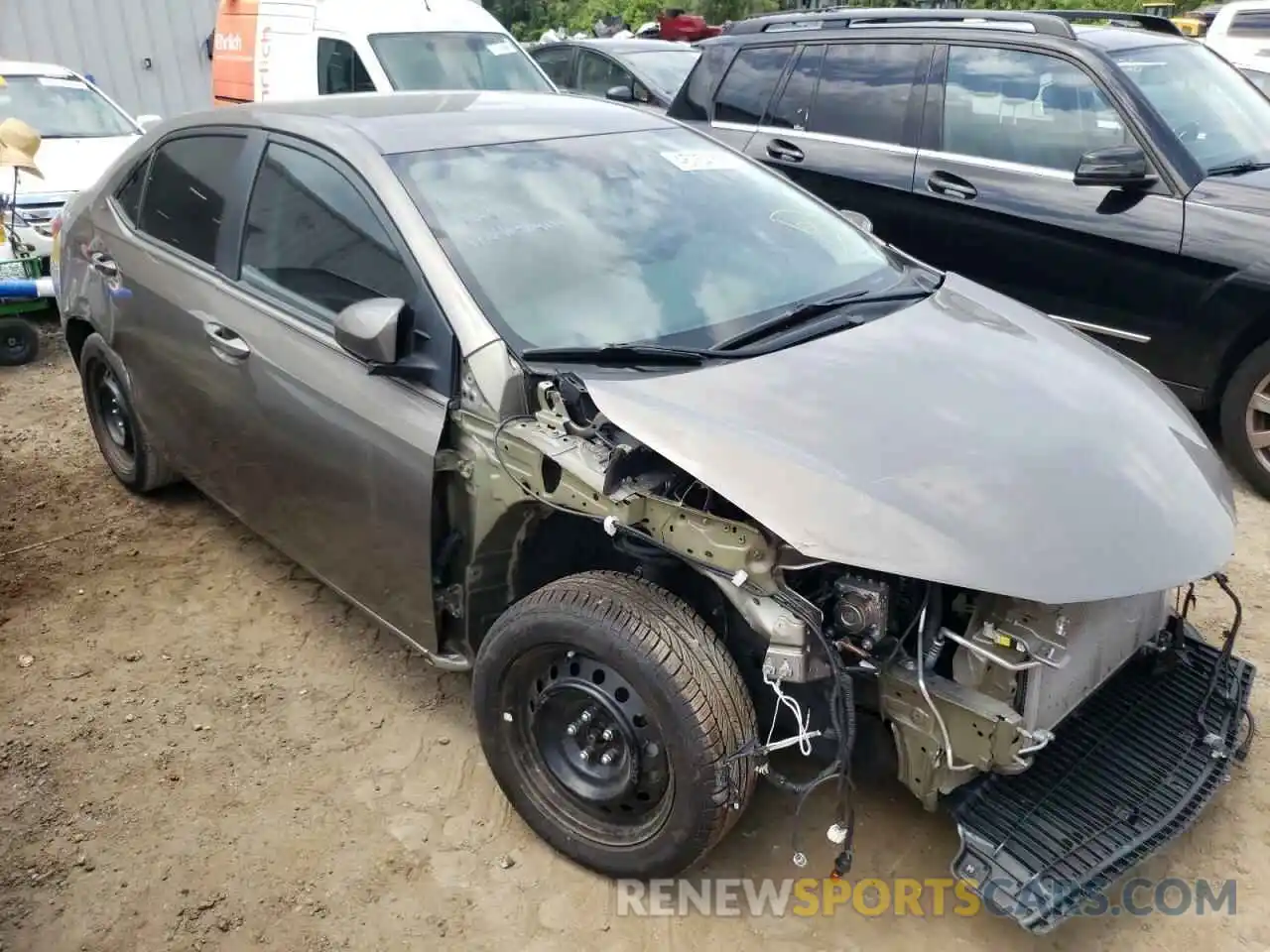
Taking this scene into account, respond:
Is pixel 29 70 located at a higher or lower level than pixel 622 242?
lower

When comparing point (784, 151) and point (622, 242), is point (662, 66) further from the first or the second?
point (622, 242)

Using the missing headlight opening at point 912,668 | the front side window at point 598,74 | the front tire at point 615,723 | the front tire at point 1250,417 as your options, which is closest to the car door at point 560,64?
the front side window at point 598,74

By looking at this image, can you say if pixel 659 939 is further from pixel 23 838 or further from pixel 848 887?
pixel 23 838

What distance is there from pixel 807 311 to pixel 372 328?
116cm

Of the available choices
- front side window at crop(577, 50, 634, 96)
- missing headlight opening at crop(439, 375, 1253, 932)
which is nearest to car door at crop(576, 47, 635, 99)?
front side window at crop(577, 50, 634, 96)

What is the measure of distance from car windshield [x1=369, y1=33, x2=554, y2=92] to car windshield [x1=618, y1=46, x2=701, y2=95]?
2.99 feet

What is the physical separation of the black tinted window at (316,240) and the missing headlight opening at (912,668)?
0.55 meters

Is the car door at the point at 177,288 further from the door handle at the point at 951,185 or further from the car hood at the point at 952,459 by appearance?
the door handle at the point at 951,185

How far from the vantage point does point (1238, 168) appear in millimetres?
4648

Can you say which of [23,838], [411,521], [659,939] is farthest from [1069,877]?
[23,838]

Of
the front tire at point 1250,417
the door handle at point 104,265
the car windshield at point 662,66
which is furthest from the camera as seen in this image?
the car windshield at point 662,66

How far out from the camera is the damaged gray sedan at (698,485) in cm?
221

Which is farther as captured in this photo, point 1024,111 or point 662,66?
point 662,66

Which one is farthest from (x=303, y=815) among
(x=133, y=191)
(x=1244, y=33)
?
(x=1244, y=33)
